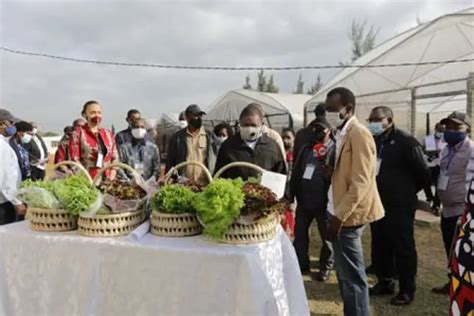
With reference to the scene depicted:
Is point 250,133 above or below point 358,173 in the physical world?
above

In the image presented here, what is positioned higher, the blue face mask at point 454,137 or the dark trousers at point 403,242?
the blue face mask at point 454,137

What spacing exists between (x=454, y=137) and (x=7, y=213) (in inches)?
150

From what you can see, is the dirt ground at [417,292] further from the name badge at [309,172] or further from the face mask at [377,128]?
the face mask at [377,128]

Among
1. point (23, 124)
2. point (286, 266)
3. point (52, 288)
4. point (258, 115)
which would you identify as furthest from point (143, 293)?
point (23, 124)

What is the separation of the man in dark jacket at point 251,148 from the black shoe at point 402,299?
154cm

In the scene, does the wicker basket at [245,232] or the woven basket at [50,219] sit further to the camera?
the woven basket at [50,219]

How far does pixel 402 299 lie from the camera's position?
11.1 ft

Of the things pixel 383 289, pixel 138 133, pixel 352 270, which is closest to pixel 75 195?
pixel 352 270

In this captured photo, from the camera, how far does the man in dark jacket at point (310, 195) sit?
385cm

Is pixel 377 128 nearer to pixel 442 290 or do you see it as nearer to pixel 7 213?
pixel 442 290

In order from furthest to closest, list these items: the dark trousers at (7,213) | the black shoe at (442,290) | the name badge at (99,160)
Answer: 1. the black shoe at (442,290)
2. the name badge at (99,160)
3. the dark trousers at (7,213)

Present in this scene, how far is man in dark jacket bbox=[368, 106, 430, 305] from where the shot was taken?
11.1 ft

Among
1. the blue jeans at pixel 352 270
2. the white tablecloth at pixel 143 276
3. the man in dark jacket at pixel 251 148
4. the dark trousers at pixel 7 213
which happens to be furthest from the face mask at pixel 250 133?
the dark trousers at pixel 7 213

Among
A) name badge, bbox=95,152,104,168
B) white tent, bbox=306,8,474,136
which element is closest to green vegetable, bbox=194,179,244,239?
name badge, bbox=95,152,104,168
